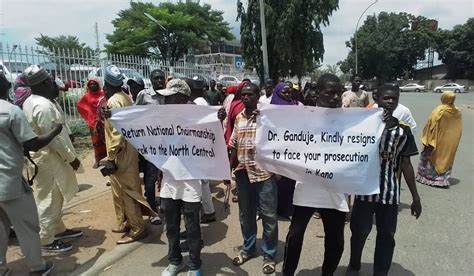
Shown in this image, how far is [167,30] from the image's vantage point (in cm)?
3538

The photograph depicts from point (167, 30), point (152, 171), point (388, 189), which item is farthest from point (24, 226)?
point (167, 30)

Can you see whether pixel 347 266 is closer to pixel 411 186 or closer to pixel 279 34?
pixel 411 186

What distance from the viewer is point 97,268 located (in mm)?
3684

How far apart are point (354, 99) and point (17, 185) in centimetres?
512

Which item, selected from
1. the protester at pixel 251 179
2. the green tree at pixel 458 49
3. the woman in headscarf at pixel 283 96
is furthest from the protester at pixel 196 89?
the green tree at pixel 458 49

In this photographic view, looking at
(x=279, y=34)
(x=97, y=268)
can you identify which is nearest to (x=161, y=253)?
(x=97, y=268)

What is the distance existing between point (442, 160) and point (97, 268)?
18.4 ft

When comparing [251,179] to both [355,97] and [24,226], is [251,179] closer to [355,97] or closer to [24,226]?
[24,226]

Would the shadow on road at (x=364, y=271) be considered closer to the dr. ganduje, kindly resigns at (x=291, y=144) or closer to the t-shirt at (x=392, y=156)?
the t-shirt at (x=392, y=156)

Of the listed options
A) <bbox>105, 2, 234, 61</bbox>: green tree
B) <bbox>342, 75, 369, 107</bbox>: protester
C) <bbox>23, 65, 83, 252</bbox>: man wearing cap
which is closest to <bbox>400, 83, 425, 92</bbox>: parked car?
<bbox>105, 2, 234, 61</bbox>: green tree

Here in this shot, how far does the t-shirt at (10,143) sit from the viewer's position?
9.59ft

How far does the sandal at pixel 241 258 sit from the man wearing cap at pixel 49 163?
1735mm

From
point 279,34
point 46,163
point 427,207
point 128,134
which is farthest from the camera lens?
point 279,34

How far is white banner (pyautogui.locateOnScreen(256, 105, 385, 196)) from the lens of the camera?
294cm
